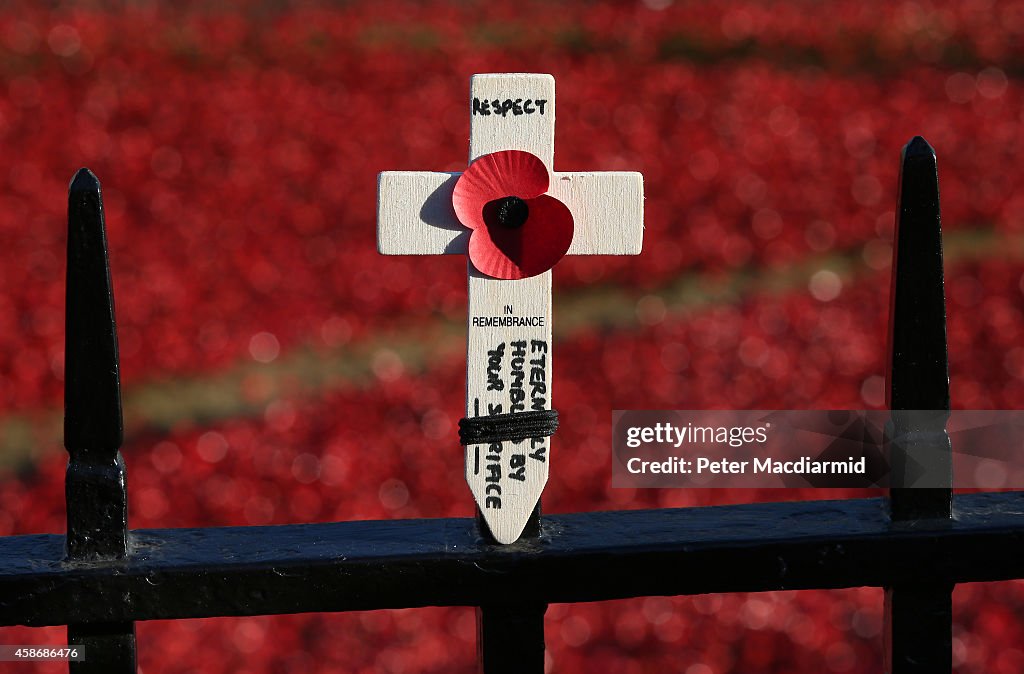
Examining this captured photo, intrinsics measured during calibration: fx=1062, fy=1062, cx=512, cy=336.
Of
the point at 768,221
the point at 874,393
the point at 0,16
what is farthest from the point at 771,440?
the point at 0,16

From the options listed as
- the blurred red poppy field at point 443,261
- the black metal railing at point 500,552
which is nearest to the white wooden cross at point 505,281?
the black metal railing at point 500,552

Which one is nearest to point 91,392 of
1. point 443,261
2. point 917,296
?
point 917,296

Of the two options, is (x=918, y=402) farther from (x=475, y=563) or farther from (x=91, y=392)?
(x=91, y=392)

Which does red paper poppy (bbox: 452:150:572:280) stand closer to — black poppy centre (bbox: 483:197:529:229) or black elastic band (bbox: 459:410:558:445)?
black poppy centre (bbox: 483:197:529:229)

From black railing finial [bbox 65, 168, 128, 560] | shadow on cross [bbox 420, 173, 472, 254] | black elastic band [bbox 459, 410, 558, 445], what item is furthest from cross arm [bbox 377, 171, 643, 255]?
black railing finial [bbox 65, 168, 128, 560]

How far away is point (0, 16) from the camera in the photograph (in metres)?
7.69

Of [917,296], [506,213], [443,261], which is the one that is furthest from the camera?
[443,261]

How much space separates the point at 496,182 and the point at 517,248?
10 centimetres

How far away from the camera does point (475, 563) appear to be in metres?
1.48

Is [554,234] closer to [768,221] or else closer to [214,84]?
[768,221]

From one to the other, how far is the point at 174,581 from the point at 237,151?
A: 5492 mm

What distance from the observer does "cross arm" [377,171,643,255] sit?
4.85 ft

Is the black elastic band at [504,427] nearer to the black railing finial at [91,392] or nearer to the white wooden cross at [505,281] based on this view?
the white wooden cross at [505,281]

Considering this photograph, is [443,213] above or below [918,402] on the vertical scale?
above
